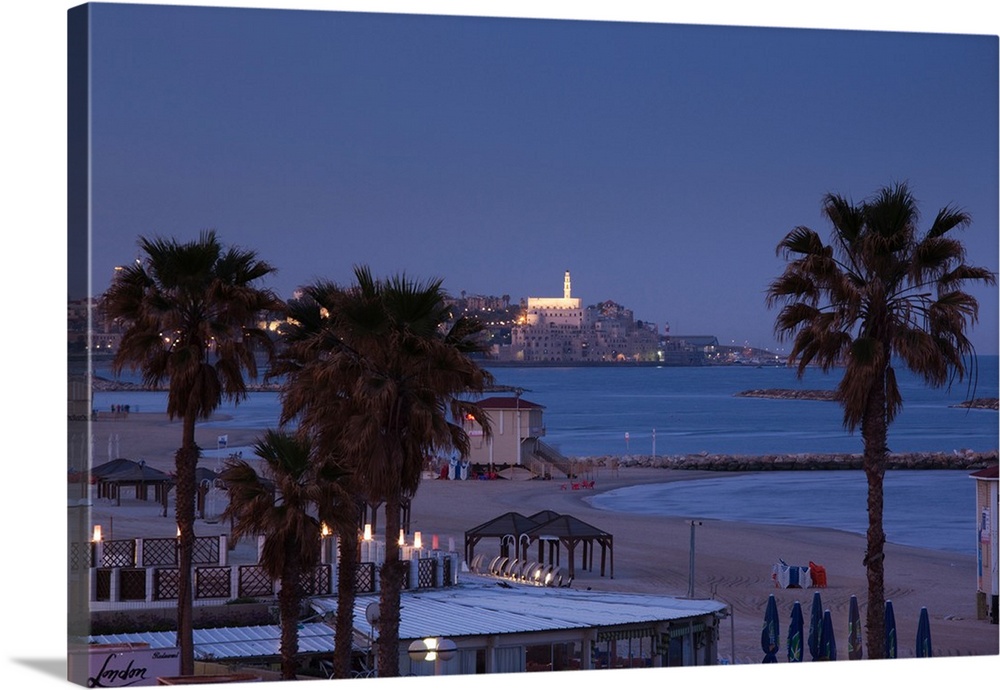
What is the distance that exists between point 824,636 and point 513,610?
3588 millimetres

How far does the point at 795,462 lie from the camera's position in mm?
67000

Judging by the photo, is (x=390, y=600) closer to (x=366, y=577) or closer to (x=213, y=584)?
(x=213, y=584)

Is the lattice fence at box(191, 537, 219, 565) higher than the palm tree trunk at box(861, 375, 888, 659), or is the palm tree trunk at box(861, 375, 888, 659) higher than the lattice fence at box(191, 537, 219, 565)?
the palm tree trunk at box(861, 375, 888, 659)

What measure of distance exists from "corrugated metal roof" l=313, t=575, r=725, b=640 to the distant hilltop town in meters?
15.4

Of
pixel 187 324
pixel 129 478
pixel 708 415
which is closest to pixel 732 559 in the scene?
pixel 129 478

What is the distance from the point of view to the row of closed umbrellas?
54.4 ft

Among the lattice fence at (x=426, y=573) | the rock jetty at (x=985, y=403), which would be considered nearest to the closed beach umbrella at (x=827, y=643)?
the lattice fence at (x=426, y=573)

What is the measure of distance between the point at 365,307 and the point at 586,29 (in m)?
3.87

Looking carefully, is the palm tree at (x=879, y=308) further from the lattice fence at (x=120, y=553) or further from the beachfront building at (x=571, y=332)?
the beachfront building at (x=571, y=332)

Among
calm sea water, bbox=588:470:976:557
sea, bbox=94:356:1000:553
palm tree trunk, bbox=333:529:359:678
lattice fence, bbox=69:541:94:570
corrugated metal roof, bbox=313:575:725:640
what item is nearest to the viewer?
lattice fence, bbox=69:541:94:570

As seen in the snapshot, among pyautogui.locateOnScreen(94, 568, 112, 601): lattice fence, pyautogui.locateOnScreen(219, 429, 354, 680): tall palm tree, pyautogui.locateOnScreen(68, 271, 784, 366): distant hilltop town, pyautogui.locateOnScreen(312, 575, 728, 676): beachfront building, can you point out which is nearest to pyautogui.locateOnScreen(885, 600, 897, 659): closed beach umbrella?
pyautogui.locateOnScreen(312, 575, 728, 676): beachfront building

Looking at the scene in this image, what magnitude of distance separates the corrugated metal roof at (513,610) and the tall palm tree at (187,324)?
230 cm

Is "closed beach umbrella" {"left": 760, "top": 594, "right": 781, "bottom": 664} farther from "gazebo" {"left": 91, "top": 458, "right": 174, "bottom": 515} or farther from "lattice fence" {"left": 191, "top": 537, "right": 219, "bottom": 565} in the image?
"gazebo" {"left": 91, "top": 458, "right": 174, "bottom": 515}

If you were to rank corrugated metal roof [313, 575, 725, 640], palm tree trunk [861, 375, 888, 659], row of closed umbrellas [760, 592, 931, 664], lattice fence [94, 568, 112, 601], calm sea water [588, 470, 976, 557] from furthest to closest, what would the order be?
1. calm sea water [588, 470, 976, 557]
2. row of closed umbrellas [760, 592, 931, 664]
3. lattice fence [94, 568, 112, 601]
4. palm tree trunk [861, 375, 888, 659]
5. corrugated metal roof [313, 575, 725, 640]
